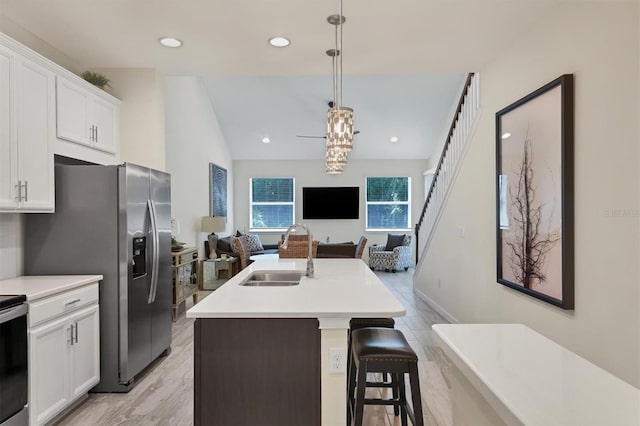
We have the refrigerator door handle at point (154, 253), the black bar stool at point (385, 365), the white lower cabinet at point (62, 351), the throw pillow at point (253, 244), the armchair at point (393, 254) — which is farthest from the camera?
the armchair at point (393, 254)

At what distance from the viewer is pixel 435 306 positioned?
514cm

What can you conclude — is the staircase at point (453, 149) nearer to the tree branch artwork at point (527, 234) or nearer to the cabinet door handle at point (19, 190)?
the tree branch artwork at point (527, 234)

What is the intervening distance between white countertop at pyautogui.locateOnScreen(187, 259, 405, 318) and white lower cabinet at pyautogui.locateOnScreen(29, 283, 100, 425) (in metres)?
1.10

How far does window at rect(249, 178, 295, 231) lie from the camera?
9.61 metres

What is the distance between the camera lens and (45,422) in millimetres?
2256

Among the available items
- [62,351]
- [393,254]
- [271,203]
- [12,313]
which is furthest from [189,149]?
[393,254]

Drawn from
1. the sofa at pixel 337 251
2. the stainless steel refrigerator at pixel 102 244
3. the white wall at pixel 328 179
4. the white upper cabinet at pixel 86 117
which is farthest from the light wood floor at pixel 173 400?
the white wall at pixel 328 179

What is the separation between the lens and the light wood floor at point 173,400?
2463 millimetres

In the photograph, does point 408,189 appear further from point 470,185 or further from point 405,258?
point 470,185

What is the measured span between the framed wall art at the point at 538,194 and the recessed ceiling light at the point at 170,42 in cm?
285

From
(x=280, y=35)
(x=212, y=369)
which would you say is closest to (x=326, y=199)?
(x=280, y=35)

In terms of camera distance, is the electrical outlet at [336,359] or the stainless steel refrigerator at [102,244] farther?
the stainless steel refrigerator at [102,244]

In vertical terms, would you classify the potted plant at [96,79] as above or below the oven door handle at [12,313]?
above

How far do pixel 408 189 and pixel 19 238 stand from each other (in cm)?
826
